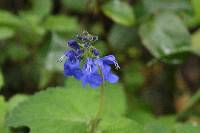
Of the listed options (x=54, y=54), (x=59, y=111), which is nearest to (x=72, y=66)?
(x=59, y=111)

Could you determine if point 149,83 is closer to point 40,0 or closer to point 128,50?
point 128,50

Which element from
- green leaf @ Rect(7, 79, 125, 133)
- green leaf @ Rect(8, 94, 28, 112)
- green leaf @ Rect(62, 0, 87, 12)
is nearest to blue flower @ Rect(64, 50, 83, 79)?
green leaf @ Rect(7, 79, 125, 133)

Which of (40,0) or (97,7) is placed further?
(40,0)

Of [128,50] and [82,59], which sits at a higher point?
[128,50]

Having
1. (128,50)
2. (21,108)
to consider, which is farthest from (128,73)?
(21,108)

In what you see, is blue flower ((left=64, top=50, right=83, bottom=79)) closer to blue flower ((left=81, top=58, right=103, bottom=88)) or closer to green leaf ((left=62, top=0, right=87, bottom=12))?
blue flower ((left=81, top=58, right=103, bottom=88))

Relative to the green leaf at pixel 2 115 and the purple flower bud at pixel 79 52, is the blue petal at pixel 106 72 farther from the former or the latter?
the green leaf at pixel 2 115

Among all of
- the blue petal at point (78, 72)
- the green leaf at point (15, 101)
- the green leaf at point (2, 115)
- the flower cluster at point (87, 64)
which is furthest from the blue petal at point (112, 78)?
the green leaf at point (15, 101)
